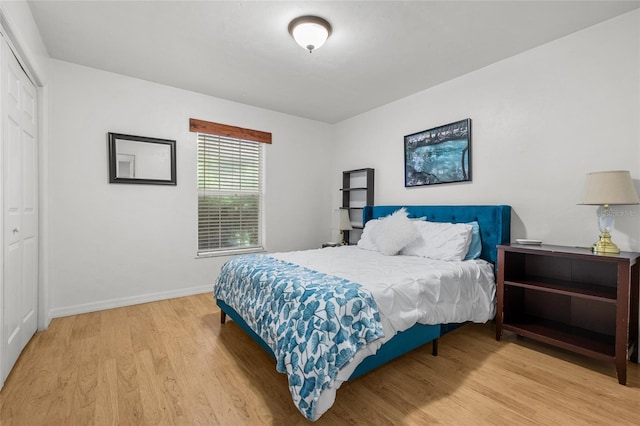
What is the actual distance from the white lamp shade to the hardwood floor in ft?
3.91

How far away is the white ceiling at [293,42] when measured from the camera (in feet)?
7.07

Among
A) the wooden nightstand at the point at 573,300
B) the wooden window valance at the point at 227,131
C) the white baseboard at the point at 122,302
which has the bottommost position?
the white baseboard at the point at 122,302

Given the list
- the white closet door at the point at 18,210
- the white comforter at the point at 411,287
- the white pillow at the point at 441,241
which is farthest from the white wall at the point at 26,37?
the white pillow at the point at 441,241

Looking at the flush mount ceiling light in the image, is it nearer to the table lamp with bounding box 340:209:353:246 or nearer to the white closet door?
the white closet door

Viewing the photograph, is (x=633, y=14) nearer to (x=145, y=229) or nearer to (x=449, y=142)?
(x=449, y=142)

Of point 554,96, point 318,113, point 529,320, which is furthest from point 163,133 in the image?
point 529,320

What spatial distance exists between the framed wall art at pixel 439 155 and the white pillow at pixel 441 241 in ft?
2.13

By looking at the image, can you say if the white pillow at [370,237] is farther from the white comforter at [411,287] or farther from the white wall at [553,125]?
the white wall at [553,125]

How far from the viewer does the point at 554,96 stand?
254cm

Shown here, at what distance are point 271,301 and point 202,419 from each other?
2.31 feet

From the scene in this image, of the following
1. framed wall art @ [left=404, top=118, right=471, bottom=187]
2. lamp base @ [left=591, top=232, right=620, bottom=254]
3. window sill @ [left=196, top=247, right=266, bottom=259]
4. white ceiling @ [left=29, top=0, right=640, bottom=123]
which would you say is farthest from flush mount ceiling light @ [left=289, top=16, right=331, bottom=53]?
window sill @ [left=196, top=247, right=266, bottom=259]

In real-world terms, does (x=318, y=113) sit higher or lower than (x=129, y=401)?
higher

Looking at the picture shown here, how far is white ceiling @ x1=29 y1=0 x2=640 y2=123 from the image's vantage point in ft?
7.07

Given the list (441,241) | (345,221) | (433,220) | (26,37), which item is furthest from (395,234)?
(26,37)
